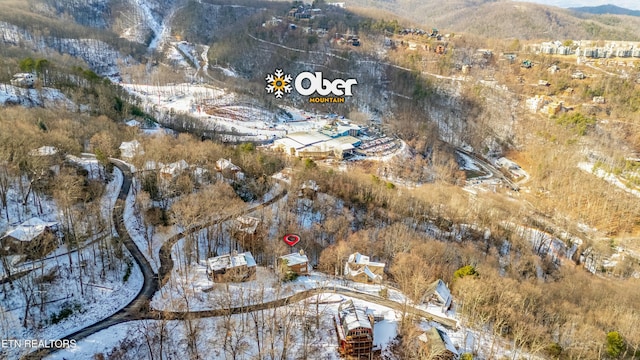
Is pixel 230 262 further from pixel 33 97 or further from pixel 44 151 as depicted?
pixel 33 97

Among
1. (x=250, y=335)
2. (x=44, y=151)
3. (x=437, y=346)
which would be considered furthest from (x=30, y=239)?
(x=437, y=346)

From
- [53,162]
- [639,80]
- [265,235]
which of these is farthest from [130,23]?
[639,80]

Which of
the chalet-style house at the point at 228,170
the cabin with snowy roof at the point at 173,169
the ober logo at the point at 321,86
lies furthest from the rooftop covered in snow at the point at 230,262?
the ober logo at the point at 321,86

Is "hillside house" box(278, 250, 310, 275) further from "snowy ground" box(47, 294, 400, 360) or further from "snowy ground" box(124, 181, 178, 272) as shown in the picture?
"snowy ground" box(124, 181, 178, 272)

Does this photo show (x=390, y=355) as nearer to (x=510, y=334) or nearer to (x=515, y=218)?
(x=510, y=334)

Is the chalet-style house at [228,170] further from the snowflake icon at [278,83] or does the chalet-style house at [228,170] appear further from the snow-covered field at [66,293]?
the snowflake icon at [278,83]

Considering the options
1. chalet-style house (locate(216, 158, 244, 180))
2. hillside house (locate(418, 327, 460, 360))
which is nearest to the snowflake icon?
chalet-style house (locate(216, 158, 244, 180))
